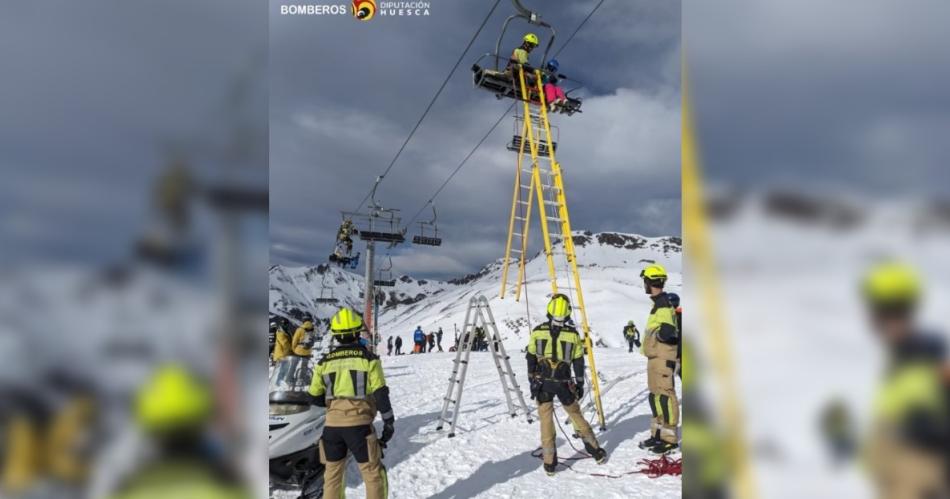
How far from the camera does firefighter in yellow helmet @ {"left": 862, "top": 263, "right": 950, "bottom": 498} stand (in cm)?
106

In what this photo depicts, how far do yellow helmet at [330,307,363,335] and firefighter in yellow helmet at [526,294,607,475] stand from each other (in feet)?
6.15

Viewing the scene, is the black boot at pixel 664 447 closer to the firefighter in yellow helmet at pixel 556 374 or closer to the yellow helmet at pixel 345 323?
the firefighter in yellow helmet at pixel 556 374

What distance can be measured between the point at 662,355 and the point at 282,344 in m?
4.78

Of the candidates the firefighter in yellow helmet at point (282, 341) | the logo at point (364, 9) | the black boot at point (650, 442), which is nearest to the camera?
the black boot at point (650, 442)

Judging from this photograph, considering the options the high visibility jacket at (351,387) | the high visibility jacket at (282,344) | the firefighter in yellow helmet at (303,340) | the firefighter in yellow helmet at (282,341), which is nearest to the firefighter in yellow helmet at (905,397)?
the high visibility jacket at (351,387)

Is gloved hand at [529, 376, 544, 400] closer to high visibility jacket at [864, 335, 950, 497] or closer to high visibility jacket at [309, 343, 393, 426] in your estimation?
high visibility jacket at [309, 343, 393, 426]

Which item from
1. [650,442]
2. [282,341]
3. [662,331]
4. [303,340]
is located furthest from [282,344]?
[662,331]

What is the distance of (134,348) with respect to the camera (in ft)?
4.35

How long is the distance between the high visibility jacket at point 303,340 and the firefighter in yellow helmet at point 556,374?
289cm

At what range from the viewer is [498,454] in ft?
17.7

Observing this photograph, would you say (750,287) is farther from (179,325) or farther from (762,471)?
(179,325)

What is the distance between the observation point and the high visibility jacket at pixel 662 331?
4.68m

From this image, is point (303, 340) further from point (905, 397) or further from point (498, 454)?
point (905, 397)

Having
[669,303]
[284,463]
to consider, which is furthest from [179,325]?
[669,303]
